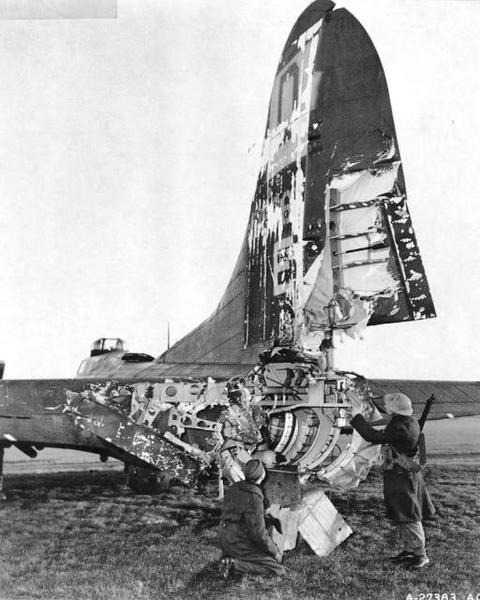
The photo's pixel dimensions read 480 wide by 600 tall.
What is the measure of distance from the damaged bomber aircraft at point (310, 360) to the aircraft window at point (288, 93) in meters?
0.21

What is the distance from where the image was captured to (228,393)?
4766mm

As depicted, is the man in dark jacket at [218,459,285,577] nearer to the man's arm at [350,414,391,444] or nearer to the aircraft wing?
the man's arm at [350,414,391,444]

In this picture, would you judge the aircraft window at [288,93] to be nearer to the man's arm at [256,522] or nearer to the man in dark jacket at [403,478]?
the man in dark jacket at [403,478]

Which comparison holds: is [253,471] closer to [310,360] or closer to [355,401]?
[310,360]

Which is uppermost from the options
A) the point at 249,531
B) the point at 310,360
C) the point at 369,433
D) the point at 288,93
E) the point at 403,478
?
the point at 288,93

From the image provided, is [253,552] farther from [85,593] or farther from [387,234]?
[387,234]

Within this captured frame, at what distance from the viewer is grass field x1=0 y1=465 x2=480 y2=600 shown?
389cm

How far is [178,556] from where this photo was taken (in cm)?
449

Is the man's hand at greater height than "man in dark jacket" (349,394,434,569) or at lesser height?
greater

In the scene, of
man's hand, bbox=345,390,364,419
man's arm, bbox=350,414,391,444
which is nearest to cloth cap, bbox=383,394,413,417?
man's arm, bbox=350,414,391,444

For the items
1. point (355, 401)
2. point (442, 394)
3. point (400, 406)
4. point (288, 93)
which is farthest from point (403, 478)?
point (288, 93)

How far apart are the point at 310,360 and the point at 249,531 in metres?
1.58

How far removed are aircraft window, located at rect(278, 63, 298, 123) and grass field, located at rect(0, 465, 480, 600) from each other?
441 cm

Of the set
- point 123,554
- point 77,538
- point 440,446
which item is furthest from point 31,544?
point 440,446
